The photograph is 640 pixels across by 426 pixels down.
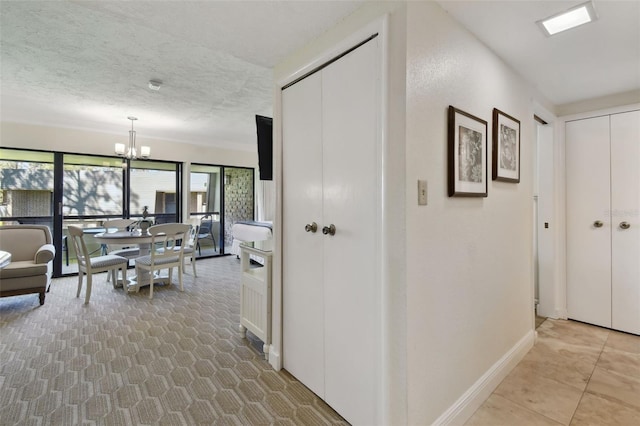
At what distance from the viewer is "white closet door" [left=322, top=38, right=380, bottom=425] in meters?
1.49

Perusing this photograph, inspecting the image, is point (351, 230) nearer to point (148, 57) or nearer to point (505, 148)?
point (505, 148)

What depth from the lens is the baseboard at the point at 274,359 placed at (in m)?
2.14

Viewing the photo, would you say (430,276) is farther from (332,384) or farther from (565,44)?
(565,44)

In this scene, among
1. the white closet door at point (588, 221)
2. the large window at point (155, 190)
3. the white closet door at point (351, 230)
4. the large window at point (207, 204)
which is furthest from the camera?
the large window at point (207, 204)

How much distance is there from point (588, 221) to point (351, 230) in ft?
9.21

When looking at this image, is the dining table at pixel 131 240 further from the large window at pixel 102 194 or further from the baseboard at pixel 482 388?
the baseboard at pixel 482 388

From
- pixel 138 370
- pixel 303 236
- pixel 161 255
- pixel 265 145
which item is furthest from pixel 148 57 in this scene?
pixel 138 370

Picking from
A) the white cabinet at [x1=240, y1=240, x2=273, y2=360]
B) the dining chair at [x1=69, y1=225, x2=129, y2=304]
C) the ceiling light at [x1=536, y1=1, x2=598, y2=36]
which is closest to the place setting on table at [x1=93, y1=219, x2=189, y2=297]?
the dining chair at [x1=69, y1=225, x2=129, y2=304]

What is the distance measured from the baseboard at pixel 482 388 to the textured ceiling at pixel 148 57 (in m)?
2.15

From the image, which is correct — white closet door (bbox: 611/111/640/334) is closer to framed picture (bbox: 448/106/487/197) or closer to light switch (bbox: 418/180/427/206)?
framed picture (bbox: 448/106/487/197)

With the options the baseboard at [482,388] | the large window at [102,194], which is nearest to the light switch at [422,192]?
the baseboard at [482,388]

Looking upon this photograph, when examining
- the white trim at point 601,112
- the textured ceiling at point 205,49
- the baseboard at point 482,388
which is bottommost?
the baseboard at point 482,388

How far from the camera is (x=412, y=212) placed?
1365mm

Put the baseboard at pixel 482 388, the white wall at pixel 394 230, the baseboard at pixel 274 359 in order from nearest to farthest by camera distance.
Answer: the white wall at pixel 394 230, the baseboard at pixel 482 388, the baseboard at pixel 274 359
